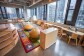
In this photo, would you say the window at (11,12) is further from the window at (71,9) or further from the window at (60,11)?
the window at (71,9)

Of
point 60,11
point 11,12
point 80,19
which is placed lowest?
point 80,19

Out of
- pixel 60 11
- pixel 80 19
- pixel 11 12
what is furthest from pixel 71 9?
pixel 11 12

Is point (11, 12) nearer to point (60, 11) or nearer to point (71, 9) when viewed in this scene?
point (60, 11)

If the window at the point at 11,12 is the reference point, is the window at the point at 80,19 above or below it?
below

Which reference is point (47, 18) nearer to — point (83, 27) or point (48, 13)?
point (48, 13)

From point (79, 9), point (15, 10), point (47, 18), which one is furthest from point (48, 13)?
point (15, 10)

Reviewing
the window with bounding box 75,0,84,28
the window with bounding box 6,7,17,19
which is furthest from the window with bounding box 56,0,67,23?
the window with bounding box 6,7,17,19

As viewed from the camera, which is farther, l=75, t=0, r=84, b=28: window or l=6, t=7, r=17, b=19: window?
l=6, t=7, r=17, b=19: window

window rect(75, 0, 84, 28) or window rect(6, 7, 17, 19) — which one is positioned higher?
window rect(6, 7, 17, 19)

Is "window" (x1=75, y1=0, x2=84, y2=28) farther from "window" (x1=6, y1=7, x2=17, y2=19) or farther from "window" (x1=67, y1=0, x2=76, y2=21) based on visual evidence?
"window" (x1=6, y1=7, x2=17, y2=19)

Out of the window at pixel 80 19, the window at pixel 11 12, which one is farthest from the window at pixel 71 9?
the window at pixel 11 12

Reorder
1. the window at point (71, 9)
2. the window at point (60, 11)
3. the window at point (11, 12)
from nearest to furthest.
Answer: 1. the window at point (71, 9)
2. the window at point (60, 11)
3. the window at point (11, 12)

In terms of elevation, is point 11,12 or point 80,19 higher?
point 11,12

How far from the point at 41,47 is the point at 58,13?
404 centimetres
